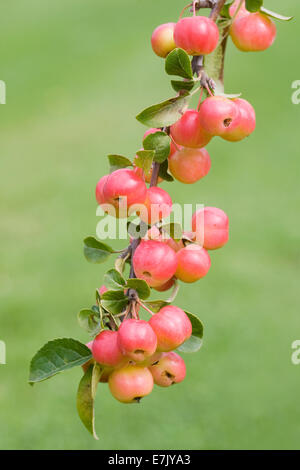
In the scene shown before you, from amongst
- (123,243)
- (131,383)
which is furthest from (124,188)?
(123,243)

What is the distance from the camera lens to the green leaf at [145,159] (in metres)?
0.44

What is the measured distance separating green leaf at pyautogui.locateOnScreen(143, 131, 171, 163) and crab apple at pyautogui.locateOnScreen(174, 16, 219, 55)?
6 centimetres

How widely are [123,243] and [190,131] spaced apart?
8.42 feet

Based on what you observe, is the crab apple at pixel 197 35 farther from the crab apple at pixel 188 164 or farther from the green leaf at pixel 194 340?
the green leaf at pixel 194 340

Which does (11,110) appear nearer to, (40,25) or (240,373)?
(40,25)

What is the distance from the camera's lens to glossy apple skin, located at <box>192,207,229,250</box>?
1.63ft

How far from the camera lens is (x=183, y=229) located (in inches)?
19.5

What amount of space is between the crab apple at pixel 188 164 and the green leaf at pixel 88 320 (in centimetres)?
11

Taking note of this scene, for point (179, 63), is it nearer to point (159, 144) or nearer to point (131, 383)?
point (159, 144)

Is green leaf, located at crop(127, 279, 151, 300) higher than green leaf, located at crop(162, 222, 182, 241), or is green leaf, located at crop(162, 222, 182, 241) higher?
green leaf, located at crop(162, 222, 182, 241)

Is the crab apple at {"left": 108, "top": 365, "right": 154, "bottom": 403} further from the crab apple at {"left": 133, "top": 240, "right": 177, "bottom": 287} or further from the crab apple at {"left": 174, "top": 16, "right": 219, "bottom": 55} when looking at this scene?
the crab apple at {"left": 174, "top": 16, "right": 219, "bottom": 55}

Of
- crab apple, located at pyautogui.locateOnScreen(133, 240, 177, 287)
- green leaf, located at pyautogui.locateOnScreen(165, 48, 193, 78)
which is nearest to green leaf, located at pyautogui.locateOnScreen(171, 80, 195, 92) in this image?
green leaf, located at pyautogui.locateOnScreen(165, 48, 193, 78)

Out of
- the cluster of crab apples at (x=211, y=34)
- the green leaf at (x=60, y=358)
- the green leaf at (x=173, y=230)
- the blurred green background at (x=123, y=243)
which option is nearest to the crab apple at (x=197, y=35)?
the cluster of crab apples at (x=211, y=34)

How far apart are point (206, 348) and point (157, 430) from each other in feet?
1.38
